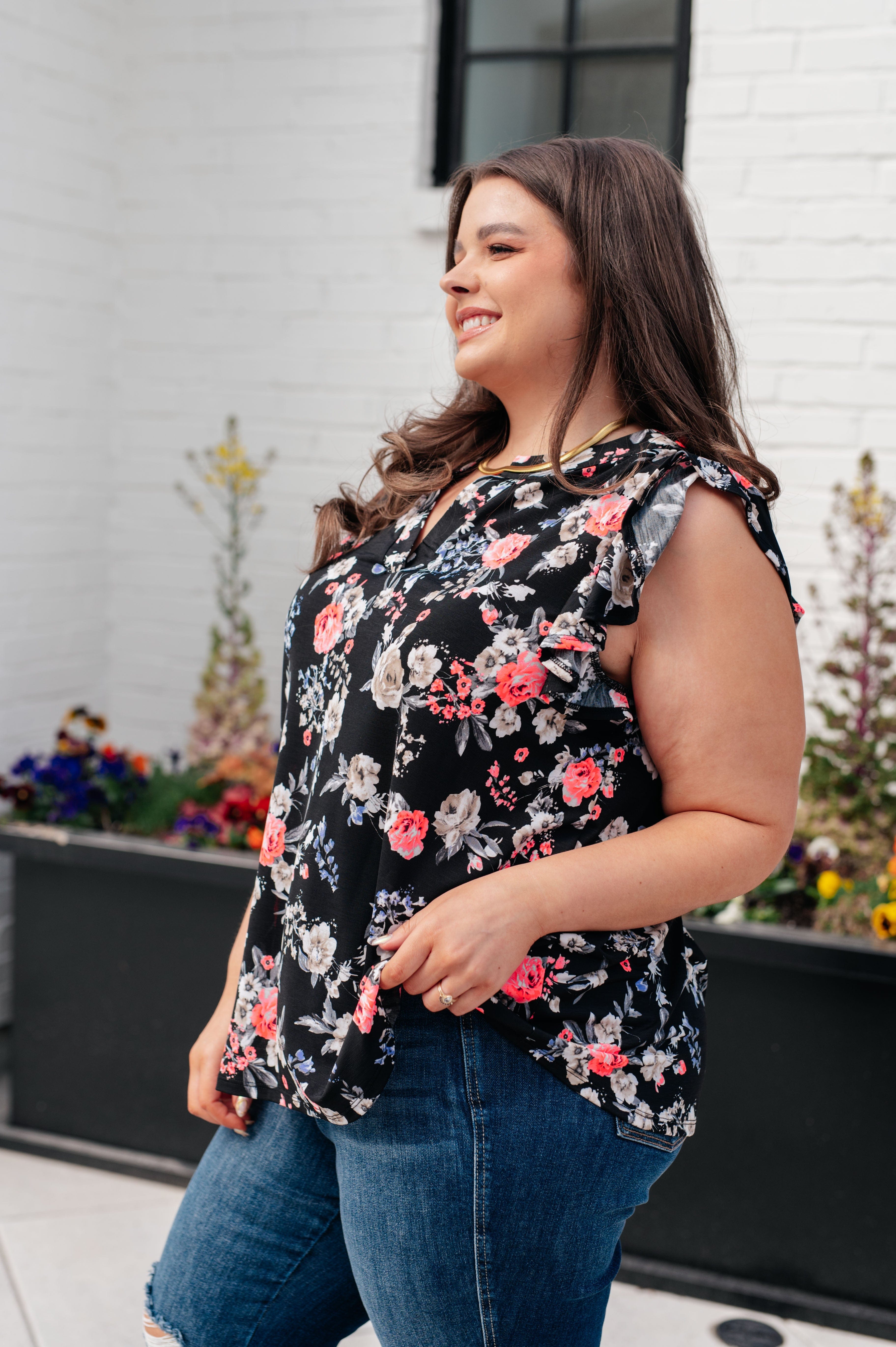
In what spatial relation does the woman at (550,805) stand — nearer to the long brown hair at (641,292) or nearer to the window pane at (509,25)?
the long brown hair at (641,292)

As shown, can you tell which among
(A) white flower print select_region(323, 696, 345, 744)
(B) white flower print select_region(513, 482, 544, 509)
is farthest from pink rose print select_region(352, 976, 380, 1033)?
(B) white flower print select_region(513, 482, 544, 509)

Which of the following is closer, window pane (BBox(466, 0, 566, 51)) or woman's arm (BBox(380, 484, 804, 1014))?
woman's arm (BBox(380, 484, 804, 1014))

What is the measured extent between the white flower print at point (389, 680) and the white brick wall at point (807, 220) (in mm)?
1631

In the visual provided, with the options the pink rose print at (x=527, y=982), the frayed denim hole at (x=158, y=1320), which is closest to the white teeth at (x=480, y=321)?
the pink rose print at (x=527, y=982)

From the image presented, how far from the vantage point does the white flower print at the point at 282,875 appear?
113 cm

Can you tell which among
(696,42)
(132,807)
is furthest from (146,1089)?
(696,42)

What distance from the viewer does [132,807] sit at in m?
2.68

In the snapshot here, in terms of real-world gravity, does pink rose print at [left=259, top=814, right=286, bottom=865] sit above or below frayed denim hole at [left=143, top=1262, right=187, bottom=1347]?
above

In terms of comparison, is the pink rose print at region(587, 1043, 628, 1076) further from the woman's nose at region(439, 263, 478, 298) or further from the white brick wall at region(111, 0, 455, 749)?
the white brick wall at region(111, 0, 455, 749)

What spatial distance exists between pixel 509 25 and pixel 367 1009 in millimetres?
2610

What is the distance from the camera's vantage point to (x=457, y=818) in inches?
38.9

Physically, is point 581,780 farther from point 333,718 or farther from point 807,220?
point 807,220

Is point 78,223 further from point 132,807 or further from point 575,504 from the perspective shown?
point 575,504

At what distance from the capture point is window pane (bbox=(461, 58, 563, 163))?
112 inches
